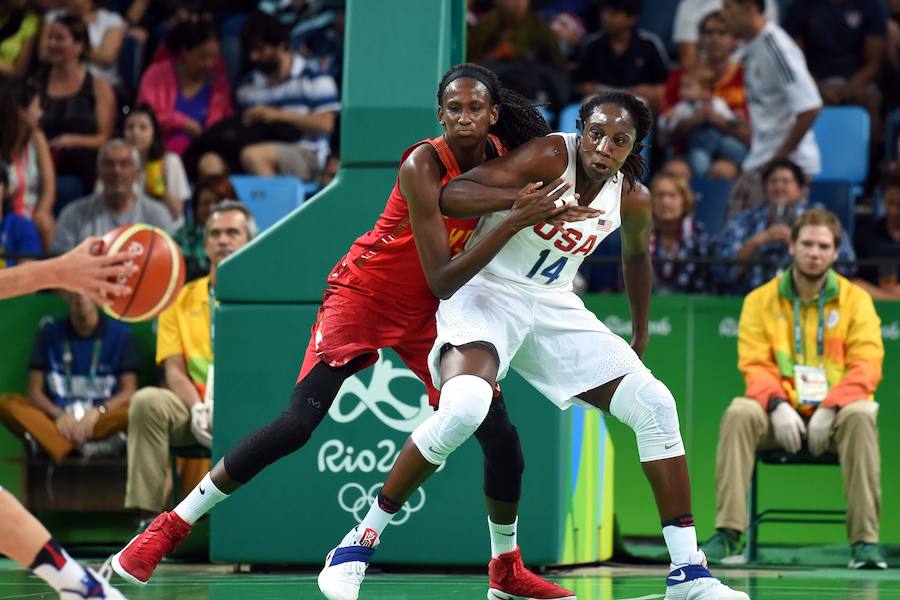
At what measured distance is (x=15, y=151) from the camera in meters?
10.1

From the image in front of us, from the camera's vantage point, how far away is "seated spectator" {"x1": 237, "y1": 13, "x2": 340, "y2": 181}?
33.9 ft

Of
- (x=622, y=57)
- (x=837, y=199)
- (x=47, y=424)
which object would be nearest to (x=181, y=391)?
(x=47, y=424)

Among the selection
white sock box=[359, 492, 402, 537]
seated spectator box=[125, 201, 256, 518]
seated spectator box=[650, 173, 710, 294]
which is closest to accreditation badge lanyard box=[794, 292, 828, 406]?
seated spectator box=[650, 173, 710, 294]

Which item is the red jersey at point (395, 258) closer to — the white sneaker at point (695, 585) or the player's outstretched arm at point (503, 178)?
the player's outstretched arm at point (503, 178)

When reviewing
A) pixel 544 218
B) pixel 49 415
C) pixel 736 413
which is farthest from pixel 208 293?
pixel 544 218

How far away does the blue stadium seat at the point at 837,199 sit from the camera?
30.8 ft

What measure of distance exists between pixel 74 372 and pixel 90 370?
0.09m

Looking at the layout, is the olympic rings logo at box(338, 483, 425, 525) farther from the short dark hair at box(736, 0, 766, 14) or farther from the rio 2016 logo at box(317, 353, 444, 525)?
the short dark hair at box(736, 0, 766, 14)

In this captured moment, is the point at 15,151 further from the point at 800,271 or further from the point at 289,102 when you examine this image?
the point at 800,271

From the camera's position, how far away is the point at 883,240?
9.16 metres

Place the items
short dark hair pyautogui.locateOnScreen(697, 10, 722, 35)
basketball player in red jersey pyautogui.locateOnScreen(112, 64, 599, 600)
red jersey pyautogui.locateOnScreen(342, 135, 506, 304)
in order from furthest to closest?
short dark hair pyautogui.locateOnScreen(697, 10, 722, 35), red jersey pyautogui.locateOnScreen(342, 135, 506, 304), basketball player in red jersey pyautogui.locateOnScreen(112, 64, 599, 600)

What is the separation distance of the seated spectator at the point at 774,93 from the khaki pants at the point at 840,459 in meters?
2.86

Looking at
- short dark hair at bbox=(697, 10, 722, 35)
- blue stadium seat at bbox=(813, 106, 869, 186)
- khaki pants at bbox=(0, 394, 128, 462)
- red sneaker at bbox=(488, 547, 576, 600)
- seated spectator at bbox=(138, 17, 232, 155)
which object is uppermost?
short dark hair at bbox=(697, 10, 722, 35)

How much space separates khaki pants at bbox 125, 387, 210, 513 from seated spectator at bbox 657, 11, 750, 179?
4618 millimetres
